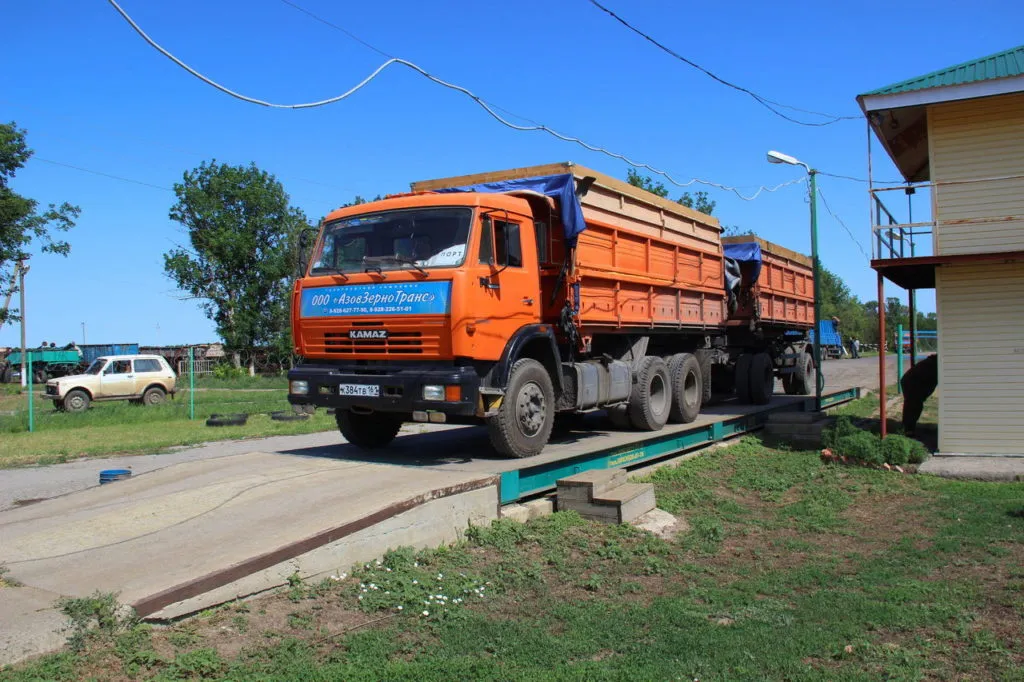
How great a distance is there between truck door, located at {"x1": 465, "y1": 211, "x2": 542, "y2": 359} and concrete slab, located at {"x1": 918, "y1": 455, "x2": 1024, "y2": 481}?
606cm

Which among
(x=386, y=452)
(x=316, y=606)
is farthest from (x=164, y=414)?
(x=316, y=606)

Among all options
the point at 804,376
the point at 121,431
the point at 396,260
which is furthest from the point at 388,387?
the point at 804,376

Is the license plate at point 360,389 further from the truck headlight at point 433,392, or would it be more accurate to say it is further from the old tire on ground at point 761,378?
the old tire on ground at point 761,378

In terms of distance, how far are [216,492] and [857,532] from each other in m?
6.00

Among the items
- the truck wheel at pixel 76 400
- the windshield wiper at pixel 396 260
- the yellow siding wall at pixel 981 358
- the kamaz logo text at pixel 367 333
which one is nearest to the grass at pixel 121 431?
the truck wheel at pixel 76 400

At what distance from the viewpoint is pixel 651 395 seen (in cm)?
1142

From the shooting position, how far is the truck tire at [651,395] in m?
10.9

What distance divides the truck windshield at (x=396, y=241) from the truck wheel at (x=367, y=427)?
188cm

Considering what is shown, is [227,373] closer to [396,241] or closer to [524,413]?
[396,241]

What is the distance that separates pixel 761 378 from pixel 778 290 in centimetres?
256

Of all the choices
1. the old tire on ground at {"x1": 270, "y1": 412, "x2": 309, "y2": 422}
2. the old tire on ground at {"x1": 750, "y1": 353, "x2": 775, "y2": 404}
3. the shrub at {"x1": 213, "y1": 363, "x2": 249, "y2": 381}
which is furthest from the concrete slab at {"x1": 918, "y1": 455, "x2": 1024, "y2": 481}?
the shrub at {"x1": 213, "y1": 363, "x2": 249, "y2": 381}

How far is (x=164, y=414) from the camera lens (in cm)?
2112

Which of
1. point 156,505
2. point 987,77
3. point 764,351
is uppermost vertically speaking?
point 987,77

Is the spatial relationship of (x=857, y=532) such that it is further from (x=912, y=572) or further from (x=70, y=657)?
(x=70, y=657)
